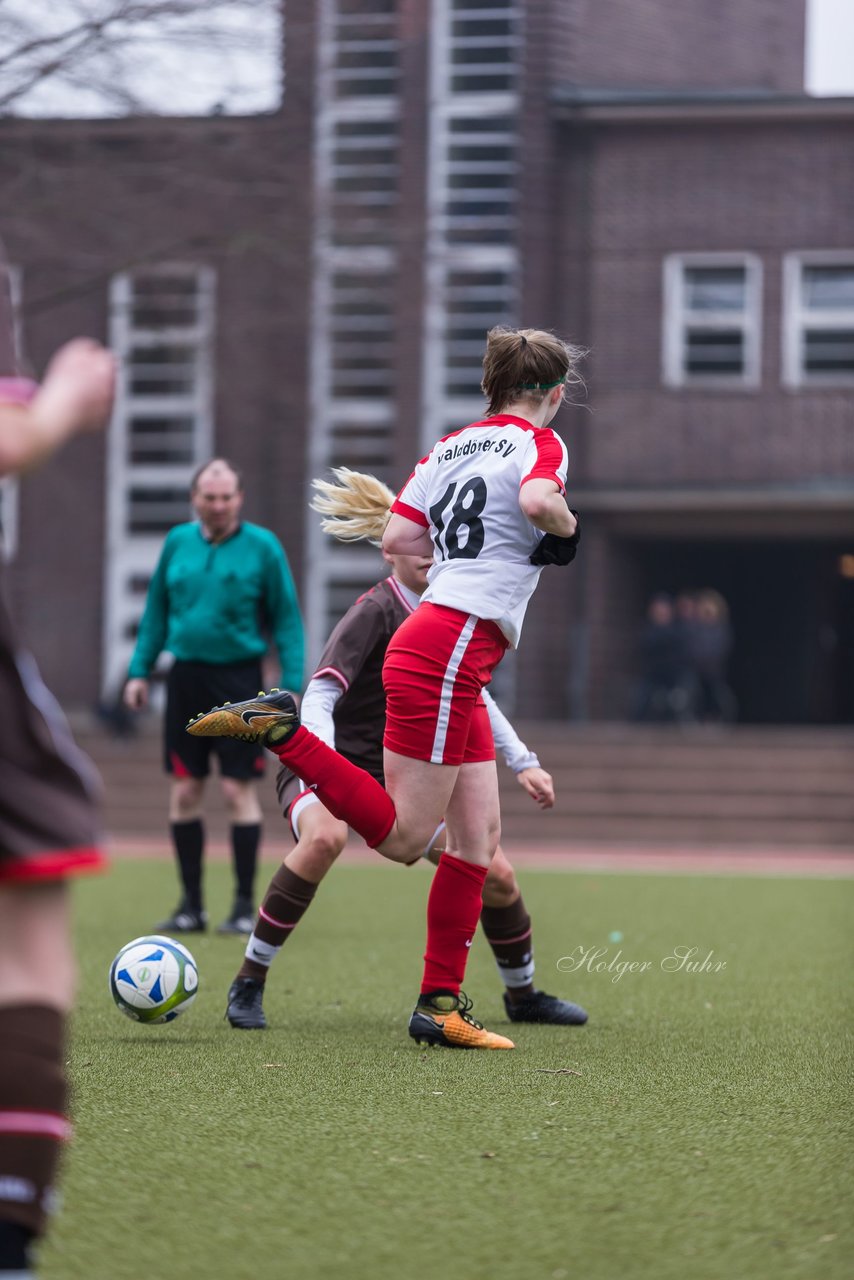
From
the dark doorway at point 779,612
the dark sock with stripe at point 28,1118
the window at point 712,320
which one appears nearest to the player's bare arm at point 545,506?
the dark sock with stripe at point 28,1118

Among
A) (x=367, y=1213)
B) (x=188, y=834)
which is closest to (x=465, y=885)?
(x=367, y=1213)

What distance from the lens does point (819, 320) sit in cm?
2411

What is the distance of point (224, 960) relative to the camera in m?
7.36

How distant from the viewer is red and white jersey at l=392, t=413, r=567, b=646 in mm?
4836

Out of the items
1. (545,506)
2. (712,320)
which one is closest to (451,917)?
(545,506)

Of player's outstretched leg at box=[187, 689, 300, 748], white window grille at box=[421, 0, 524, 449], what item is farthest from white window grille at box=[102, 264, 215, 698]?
player's outstretched leg at box=[187, 689, 300, 748]

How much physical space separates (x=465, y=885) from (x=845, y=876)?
8.94m

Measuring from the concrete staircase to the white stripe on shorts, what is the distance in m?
12.1

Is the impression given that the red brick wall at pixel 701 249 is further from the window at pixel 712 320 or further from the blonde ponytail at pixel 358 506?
the blonde ponytail at pixel 358 506

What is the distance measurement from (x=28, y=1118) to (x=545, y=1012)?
11.5ft

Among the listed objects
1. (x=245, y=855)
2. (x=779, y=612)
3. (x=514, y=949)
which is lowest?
(x=779, y=612)

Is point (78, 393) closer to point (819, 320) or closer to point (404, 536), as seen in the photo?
point (404, 536)

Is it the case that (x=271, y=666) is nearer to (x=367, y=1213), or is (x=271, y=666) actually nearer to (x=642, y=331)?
(x=642, y=331)

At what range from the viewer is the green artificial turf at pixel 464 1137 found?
2988 millimetres
